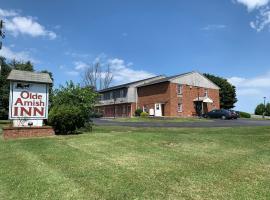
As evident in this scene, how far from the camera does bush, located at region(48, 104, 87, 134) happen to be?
16281 millimetres

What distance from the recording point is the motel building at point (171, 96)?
49.9 metres

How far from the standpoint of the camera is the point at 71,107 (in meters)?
16.9

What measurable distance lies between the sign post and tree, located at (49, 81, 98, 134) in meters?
0.73

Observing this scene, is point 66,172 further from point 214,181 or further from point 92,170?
point 214,181

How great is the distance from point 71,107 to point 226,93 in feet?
202

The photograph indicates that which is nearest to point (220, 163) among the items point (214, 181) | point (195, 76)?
point (214, 181)

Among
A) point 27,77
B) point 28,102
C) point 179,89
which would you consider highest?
point 179,89

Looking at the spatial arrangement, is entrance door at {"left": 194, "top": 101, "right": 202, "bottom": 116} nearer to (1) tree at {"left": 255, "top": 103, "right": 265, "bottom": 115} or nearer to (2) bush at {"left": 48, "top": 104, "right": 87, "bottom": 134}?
(1) tree at {"left": 255, "top": 103, "right": 265, "bottom": 115}

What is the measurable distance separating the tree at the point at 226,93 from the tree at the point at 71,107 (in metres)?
57.9

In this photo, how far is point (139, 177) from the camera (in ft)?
23.0

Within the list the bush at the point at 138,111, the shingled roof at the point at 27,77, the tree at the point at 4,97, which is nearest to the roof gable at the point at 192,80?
the bush at the point at 138,111

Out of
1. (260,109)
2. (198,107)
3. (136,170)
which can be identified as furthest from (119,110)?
(136,170)

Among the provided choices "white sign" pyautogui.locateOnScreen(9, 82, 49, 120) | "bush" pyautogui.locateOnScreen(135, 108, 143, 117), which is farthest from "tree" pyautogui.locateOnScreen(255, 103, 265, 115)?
"white sign" pyautogui.locateOnScreen(9, 82, 49, 120)

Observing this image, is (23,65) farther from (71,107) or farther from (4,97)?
(71,107)
